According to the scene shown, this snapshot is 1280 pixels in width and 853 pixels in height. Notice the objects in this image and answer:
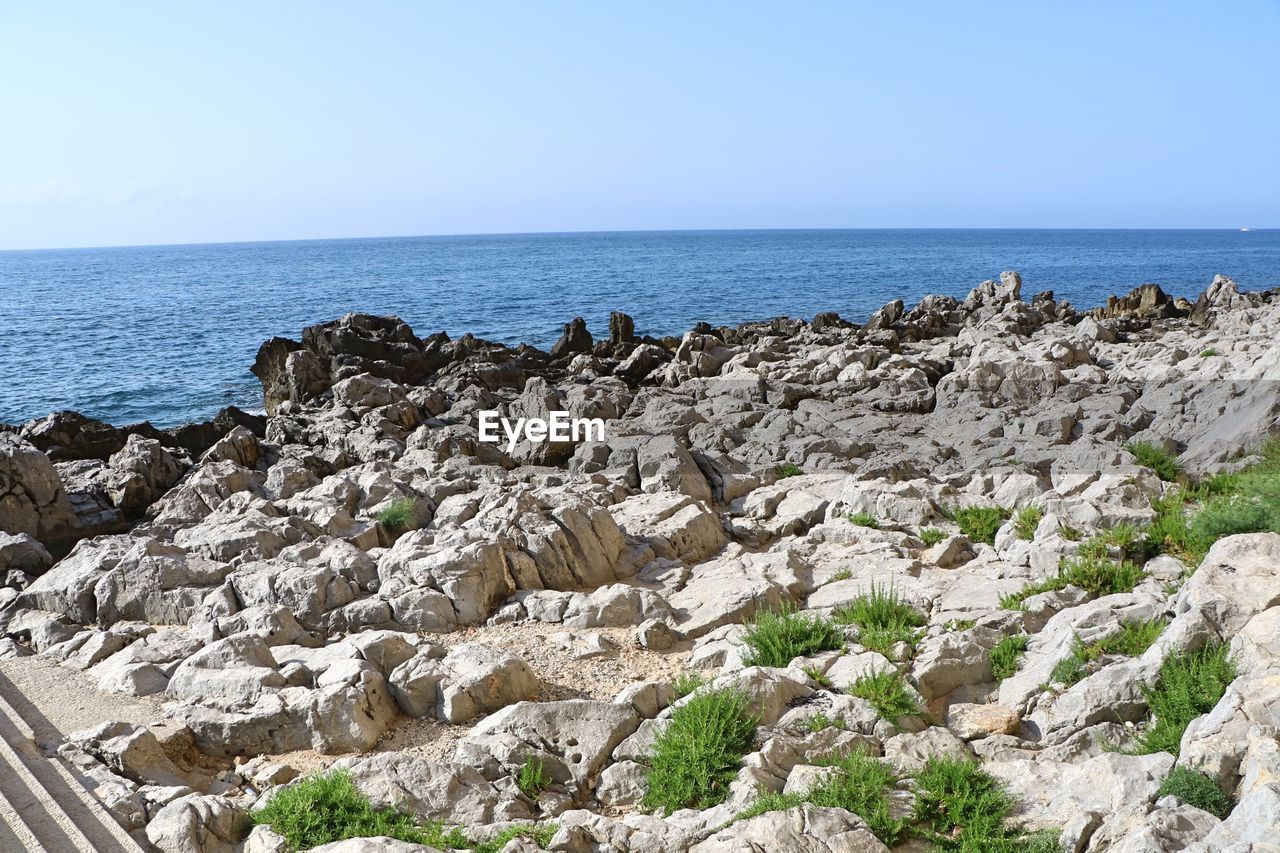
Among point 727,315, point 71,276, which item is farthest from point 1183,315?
point 71,276

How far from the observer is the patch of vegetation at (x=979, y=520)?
566 inches

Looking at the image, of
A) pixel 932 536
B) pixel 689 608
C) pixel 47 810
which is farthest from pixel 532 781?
pixel 932 536

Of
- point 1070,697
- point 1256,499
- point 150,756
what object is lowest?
point 150,756

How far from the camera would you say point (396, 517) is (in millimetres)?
15656

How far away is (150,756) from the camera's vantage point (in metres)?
9.31

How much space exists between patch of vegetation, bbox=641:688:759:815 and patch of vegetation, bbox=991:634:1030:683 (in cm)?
287

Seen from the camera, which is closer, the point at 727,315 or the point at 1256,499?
the point at 1256,499

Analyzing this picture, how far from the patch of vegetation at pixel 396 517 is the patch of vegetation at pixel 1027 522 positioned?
9699 millimetres

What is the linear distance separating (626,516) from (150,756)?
8.37 meters

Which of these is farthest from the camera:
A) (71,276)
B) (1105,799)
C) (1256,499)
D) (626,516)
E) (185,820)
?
(71,276)

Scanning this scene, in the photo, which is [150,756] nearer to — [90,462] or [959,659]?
[959,659]

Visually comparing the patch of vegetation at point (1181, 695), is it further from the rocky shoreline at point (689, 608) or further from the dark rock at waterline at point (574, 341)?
the dark rock at waterline at point (574, 341)

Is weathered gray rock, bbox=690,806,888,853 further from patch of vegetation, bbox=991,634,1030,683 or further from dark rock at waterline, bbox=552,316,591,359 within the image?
dark rock at waterline, bbox=552,316,591,359

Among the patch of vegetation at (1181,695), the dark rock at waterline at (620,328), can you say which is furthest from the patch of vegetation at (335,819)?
the dark rock at waterline at (620,328)
